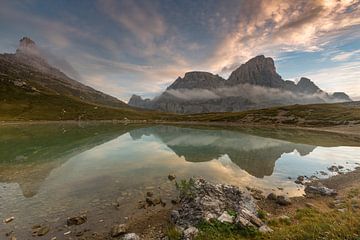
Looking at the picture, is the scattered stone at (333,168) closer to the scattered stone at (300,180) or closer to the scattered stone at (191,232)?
the scattered stone at (300,180)

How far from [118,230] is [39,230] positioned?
656cm

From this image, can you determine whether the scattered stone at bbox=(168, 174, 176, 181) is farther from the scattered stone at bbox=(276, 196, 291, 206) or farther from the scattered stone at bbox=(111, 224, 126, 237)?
the scattered stone at bbox=(111, 224, 126, 237)

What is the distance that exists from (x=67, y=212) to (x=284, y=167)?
37456mm

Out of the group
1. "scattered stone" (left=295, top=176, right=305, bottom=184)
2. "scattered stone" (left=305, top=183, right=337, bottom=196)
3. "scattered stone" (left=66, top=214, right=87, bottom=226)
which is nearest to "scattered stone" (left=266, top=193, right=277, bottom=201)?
"scattered stone" (left=305, top=183, right=337, bottom=196)

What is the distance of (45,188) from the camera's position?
1210 inches

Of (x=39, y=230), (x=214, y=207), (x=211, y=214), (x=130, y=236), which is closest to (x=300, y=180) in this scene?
(x=214, y=207)

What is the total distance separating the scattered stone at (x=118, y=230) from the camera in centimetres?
1905

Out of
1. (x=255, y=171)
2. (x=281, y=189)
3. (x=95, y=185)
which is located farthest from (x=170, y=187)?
(x=255, y=171)

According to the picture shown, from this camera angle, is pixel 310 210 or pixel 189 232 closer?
pixel 189 232

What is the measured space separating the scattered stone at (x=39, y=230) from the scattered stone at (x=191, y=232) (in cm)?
1171

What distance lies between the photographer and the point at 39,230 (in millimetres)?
19750

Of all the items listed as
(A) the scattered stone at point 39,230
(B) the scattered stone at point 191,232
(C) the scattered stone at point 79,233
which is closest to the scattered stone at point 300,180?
(B) the scattered stone at point 191,232

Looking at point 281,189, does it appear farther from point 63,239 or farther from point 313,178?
point 63,239

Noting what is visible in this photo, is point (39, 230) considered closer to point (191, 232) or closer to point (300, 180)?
point (191, 232)
